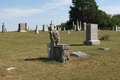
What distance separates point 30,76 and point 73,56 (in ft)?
13.2

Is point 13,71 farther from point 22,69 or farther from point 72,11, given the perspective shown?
point 72,11

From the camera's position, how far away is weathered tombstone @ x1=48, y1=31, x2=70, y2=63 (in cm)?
764

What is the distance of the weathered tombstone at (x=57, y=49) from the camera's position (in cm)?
764

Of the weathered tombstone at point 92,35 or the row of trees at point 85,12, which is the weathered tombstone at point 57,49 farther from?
the row of trees at point 85,12

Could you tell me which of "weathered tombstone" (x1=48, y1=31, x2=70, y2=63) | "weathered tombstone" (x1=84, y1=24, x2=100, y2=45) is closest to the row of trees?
"weathered tombstone" (x1=84, y1=24, x2=100, y2=45)

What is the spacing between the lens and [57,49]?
800 cm

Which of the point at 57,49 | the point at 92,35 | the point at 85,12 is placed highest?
the point at 85,12

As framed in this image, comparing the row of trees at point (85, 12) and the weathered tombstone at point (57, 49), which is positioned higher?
the row of trees at point (85, 12)

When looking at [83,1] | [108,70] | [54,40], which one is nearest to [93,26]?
[54,40]

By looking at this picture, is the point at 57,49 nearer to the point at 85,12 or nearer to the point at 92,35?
the point at 92,35

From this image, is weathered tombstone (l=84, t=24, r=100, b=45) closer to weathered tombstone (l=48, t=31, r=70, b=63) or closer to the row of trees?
weathered tombstone (l=48, t=31, r=70, b=63)

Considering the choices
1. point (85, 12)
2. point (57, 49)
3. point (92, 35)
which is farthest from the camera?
point (85, 12)

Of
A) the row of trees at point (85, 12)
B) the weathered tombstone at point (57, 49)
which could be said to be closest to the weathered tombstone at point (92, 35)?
the weathered tombstone at point (57, 49)

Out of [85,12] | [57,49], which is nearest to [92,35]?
[57,49]
